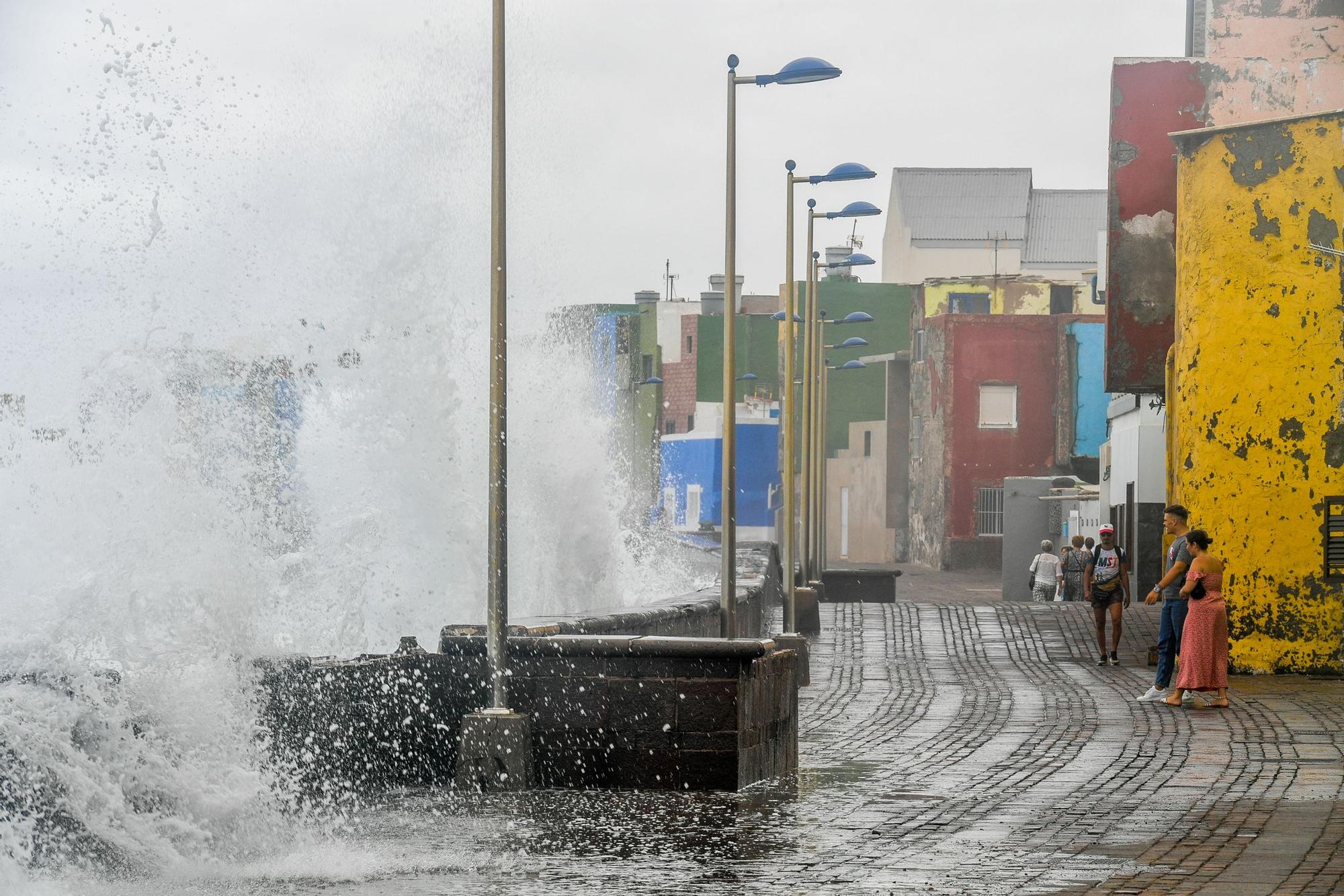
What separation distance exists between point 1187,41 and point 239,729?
80.0 ft

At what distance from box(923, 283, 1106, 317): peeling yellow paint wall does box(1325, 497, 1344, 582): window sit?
49688 millimetres

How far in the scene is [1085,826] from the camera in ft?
30.1

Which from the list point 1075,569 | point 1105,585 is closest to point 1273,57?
point 1075,569

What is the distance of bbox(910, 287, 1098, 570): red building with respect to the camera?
63531 mm

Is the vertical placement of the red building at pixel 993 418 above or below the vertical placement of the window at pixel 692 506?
above

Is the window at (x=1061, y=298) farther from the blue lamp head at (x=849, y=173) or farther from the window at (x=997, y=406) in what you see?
the blue lamp head at (x=849, y=173)

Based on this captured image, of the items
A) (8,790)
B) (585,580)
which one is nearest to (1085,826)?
(8,790)

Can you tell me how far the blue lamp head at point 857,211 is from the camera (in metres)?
28.9

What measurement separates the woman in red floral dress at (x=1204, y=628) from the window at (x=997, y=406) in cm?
4893

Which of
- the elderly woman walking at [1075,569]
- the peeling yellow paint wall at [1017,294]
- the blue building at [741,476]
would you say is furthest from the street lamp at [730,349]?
the blue building at [741,476]

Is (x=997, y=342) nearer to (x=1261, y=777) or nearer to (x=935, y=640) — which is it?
(x=935, y=640)

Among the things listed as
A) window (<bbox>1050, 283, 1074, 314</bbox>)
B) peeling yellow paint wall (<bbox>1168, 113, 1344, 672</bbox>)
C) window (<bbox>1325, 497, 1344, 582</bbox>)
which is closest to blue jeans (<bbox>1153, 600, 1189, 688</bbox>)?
peeling yellow paint wall (<bbox>1168, 113, 1344, 672</bbox>)

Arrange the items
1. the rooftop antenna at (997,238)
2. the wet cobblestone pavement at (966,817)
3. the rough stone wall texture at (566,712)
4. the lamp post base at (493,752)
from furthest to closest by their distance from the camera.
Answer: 1. the rooftop antenna at (997,238)
2. the lamp post base at (493,752)
3. the rough stone wall texture at (566,712)
4. the wet cobblestone pavement at (966,817)

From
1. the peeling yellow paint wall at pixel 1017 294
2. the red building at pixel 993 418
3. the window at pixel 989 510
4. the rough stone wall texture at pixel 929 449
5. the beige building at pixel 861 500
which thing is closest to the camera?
the red building at pixel 993 418
